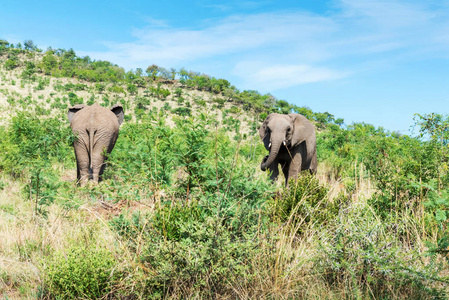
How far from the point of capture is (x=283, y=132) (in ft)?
23.1

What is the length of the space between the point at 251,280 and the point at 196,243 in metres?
0.60

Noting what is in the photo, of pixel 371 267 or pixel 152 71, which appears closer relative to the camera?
pixel 371 267

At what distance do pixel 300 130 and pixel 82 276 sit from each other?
5.32m

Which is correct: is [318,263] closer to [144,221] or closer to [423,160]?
[144,221]

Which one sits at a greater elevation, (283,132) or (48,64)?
(48,64)

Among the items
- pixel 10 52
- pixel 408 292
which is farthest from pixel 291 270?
pixel 10 52

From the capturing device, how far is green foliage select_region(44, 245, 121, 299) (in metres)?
3.24

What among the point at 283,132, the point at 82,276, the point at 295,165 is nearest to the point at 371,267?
the point at 82,276

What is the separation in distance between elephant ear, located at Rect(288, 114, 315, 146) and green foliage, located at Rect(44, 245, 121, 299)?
4.88m

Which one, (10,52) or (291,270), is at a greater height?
(10,52)

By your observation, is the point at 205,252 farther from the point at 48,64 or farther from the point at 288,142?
the point at 48,64

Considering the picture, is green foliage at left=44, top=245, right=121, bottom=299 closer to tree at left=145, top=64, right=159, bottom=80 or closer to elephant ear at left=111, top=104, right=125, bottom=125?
elephant ear at left=111, top=104, right=125, bottom=125

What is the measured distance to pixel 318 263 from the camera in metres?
3.49

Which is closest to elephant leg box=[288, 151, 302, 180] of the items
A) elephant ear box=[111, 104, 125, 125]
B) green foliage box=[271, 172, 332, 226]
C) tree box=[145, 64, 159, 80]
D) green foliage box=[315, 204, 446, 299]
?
green foliage box=[271, 172, 332, 226]
